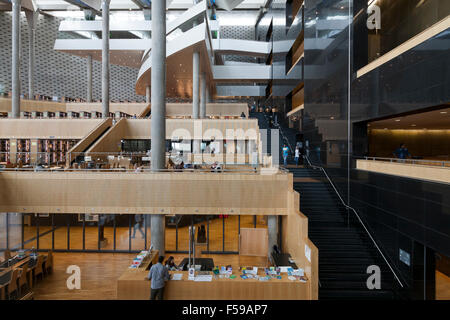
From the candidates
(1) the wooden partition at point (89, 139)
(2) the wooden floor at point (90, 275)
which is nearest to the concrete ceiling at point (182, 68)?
(1) the wooden partition at point (89, 139)

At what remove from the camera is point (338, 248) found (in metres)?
9.21

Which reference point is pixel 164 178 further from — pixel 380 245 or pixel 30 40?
pixel 30 40

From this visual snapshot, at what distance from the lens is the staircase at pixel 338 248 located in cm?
783

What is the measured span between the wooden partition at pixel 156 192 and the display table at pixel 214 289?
3545 mm

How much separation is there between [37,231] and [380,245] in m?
14.0

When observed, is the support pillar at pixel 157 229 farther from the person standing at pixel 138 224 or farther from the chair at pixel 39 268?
the chair at pixel 39 268

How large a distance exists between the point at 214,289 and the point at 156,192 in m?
4.64

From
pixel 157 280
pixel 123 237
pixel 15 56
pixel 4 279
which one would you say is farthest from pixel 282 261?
pixel 15 56

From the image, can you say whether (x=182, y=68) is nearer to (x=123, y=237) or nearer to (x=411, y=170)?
(x=123, y=237)

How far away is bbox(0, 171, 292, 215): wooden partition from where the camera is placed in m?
10.8

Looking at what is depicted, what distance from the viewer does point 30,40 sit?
3131 centimetres
